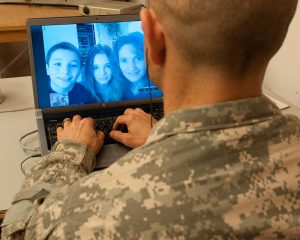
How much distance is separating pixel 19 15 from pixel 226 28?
2.07m

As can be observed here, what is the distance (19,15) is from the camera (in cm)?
244

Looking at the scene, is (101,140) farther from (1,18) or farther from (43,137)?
(1,18)

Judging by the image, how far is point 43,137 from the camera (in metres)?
1.24

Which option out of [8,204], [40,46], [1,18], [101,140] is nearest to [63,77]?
[40,46]

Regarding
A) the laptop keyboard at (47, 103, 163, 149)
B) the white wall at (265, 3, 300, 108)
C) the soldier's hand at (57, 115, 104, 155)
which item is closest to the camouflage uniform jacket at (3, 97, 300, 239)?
the soldier's hand at (57, 115, 104, 155)

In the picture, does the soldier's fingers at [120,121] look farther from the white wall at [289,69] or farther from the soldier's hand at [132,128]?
the white wall at [289,69]

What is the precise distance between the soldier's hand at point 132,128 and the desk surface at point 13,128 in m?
0.25

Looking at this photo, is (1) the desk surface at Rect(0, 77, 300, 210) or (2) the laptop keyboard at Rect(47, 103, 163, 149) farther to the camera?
(2) the laptop keyboard at Rect(47, 103, 163, 149)

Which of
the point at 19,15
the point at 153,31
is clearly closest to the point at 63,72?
the point at 153,31

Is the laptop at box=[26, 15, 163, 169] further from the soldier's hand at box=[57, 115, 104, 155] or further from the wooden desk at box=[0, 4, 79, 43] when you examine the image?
the wooden desk at box=[0, 4, 79, 43]

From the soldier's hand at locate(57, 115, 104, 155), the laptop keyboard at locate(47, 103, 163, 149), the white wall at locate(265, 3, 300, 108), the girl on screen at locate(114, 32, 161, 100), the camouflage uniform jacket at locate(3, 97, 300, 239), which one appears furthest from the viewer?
the white wall at locate(265, 3, 300, 108)

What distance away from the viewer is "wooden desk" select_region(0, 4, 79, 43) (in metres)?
2.29

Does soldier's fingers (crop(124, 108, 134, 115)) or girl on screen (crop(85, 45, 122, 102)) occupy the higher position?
girl on screen (crop(85, 45, 122, 102))

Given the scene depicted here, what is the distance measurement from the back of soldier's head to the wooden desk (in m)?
1.80
